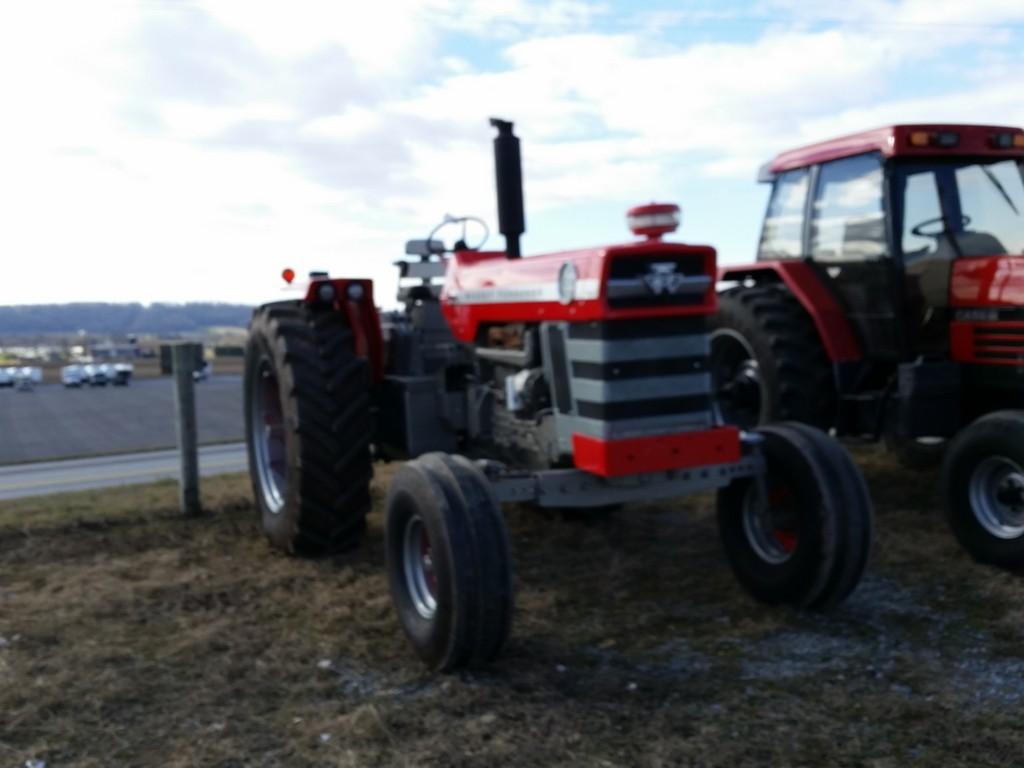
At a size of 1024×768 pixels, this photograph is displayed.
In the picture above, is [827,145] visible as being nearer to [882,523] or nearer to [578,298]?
[882,523]

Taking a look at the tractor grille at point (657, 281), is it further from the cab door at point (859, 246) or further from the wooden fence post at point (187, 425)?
the wooden fence post at point (187, 425)

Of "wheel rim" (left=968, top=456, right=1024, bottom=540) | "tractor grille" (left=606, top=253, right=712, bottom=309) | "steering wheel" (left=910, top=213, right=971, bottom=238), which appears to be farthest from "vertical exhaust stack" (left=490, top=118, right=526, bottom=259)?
"steering wheel" (left=910, top=213, right=971, bottom=238)

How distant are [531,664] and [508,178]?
2.33 metres

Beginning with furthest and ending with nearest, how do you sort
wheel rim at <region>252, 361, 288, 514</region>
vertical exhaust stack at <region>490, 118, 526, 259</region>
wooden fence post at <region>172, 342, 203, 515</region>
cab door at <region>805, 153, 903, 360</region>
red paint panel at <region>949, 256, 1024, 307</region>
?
wooden fence post at <region>172, 342, 203, 515</region> < cab door at <region>805, 153, 903, 360</region> < wheel rim at <region>252, 361, 288, 514</region> < red paint panel at <region>949, 256, 1024, 307</region> < vertical exhaust stack at <region>490, 118, 526, 259</region>

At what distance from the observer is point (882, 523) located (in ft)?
19.2

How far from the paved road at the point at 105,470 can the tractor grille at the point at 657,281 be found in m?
6.49

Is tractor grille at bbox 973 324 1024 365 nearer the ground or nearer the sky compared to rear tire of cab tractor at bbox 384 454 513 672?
nearer the sky

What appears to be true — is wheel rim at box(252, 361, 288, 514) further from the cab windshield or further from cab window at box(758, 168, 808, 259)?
the cab windshield

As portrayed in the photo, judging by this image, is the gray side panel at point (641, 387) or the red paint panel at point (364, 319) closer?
the gray side panel at point (641, 387)

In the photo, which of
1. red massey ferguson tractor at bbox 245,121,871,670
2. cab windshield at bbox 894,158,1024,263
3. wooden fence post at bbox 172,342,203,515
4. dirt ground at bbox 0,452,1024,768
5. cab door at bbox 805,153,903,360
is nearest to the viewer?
dirt ground at bbox 0,452,1024,768

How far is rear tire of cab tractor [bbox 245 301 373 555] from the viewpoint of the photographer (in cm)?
504

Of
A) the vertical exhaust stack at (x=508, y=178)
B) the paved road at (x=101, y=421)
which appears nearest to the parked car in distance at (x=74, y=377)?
the paved road at (x=101, y=421)

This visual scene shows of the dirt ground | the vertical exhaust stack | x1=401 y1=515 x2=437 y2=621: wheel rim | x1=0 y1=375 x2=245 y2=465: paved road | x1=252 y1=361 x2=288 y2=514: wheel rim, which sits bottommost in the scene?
x1=0 y1=375 x2=245 y2=465: paved road

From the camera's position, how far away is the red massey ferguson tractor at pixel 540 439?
12.3 feet
